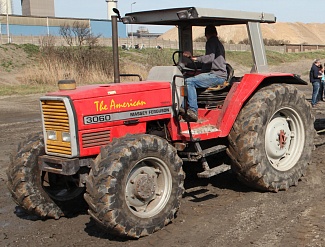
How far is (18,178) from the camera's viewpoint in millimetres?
5094

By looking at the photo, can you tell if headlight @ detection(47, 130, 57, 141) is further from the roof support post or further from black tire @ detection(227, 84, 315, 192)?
the roof support post

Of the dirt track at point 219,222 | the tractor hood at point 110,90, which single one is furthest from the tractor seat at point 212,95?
the dirt track at point 219,222

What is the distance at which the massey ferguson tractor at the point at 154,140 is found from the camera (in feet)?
15.0

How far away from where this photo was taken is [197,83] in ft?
19.0

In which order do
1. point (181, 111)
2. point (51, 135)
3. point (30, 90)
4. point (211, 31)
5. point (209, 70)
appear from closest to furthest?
point (51, 135), point (181, 111), point (211, 31), point (209, 70), point (30, 90)

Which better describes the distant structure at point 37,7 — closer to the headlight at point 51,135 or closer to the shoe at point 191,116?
the shoe at point 191,116

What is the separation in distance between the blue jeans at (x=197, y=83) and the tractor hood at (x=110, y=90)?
30 centimetres

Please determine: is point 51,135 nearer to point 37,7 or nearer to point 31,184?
point 31,184

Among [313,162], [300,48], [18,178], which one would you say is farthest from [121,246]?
[300,48]

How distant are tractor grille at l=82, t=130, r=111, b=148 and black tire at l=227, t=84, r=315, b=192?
5.37 feet

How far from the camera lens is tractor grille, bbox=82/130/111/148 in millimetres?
4766

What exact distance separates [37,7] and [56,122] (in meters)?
76.4

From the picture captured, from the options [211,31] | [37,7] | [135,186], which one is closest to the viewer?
[135,186]

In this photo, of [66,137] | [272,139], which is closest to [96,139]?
[66,137]
